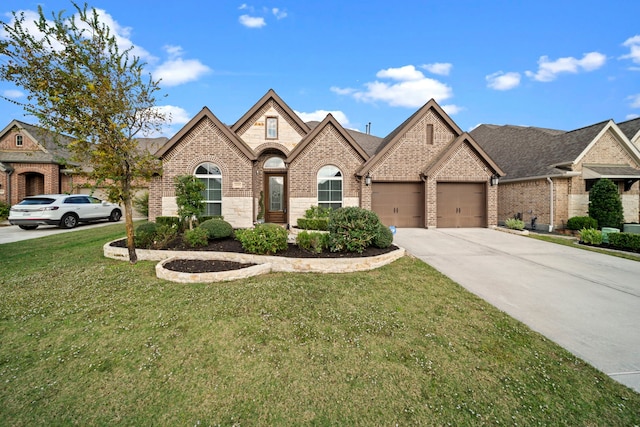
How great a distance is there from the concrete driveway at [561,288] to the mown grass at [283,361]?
40 centimetres

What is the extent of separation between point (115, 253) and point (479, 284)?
9410 mm

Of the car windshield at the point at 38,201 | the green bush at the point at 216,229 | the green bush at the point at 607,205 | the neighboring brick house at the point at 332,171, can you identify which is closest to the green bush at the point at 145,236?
the green bush at the point at 216,229

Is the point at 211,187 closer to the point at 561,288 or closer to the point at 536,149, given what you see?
the point at 561,288

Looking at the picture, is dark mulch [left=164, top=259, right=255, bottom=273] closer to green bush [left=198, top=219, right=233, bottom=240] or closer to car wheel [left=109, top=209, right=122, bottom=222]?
green bush [left=198, top=219, right=233, bottom=240]

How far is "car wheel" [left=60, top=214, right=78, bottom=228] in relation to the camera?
13.6m

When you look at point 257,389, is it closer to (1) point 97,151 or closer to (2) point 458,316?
(2) point 458,316

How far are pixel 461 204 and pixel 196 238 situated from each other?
12.1 metres

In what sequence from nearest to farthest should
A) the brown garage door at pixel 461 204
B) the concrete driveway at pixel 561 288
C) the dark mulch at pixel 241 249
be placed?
the concrete driveway at pixel 561 288 < the dark mulch at pixel 241 249 < the brown garage door at pixel 461 204

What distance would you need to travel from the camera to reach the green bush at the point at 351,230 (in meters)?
7.29

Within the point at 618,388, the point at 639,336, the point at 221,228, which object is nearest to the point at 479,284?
the point at 639,336

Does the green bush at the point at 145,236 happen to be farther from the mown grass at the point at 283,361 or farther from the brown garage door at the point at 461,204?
the brown garage door at the point at 461,204

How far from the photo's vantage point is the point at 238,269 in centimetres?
612

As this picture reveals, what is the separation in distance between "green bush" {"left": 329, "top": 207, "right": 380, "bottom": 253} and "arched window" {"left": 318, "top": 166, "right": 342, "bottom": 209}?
545cm

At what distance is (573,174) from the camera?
13344mm
